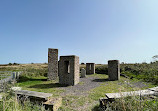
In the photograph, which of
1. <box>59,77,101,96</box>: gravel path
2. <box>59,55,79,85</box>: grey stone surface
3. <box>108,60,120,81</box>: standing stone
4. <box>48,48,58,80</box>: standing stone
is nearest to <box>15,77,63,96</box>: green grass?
<box>59,77,101,96</box>: gravel path

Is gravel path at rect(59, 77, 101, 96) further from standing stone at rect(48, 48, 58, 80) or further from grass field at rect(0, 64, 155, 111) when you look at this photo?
standing stone at rect(48, 48, 58, 80)

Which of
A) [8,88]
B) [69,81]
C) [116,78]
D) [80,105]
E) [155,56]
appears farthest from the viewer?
[155,56]

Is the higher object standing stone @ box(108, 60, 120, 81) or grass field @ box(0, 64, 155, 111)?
standing stone @ box(108, 60, 120, 81)

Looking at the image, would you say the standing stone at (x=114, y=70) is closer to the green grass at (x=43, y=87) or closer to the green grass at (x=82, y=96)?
the green grass at (x=82, y=96)

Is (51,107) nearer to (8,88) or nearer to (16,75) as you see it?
(8,88)

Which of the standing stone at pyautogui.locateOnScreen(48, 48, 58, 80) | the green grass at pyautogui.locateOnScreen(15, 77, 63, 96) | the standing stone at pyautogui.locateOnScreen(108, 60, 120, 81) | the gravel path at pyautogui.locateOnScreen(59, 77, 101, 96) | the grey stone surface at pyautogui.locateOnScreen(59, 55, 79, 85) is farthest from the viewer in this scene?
the standing stone at pyautogui.locateOnScreen(48, 48, 58, 80)

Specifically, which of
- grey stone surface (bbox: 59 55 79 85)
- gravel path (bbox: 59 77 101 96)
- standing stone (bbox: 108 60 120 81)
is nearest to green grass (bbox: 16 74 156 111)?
gravel path (bbox: 59 77 101 96)

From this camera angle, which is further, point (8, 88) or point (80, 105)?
point (80, 105)

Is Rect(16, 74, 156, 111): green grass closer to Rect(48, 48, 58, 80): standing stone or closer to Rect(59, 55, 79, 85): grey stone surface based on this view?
Rect(59, 55, 79, 85): grey stone surface

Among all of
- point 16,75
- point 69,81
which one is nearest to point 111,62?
point 69,81

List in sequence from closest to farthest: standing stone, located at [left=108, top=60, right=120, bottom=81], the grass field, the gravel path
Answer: the grass field, the gravel path, standing stone, located at [left=108, top=60, right=120, bottom=81]

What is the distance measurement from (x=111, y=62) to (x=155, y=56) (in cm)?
795

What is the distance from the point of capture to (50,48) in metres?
11.5

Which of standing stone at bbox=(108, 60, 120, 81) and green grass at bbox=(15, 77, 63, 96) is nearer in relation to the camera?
green grass at bbox=(15, 77, 63, 96)
